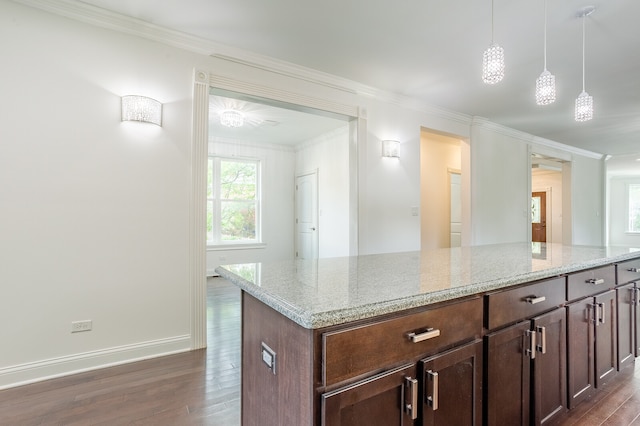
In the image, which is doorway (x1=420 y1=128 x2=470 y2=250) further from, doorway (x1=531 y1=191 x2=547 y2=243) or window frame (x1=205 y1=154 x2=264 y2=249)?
doorway (x1=531 y1=191 x2=547 y2=243)

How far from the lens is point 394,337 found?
0.98 meters

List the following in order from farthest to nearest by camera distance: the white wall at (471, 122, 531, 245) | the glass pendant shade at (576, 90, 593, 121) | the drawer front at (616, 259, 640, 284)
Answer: the white wall at (471, 122, 531, 245) < the glass pendant shade at (576, 90, 593, 121) < the drawer front at (616, 259, 640, 284)

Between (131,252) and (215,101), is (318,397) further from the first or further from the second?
(215,101)

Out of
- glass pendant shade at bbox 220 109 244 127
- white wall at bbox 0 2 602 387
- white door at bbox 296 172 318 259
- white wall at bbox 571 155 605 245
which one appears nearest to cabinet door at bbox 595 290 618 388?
white wall at bbox 0 2 602 387

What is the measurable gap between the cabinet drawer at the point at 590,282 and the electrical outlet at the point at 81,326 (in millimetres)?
3086

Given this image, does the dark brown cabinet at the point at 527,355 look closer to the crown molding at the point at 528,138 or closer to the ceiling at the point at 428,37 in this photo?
the ceiling at the point at 428,37

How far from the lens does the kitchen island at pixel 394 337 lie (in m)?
0.88

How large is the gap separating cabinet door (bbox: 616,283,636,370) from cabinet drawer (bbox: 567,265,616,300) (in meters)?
0.17

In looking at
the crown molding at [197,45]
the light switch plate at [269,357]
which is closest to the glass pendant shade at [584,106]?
the crown molding at [197,45]

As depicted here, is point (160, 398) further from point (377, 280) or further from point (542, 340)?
point (542, 340)

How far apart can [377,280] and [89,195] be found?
2.26 m

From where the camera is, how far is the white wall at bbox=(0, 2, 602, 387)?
2.11m

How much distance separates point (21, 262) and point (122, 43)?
1.75m

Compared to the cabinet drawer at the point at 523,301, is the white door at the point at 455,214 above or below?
above
